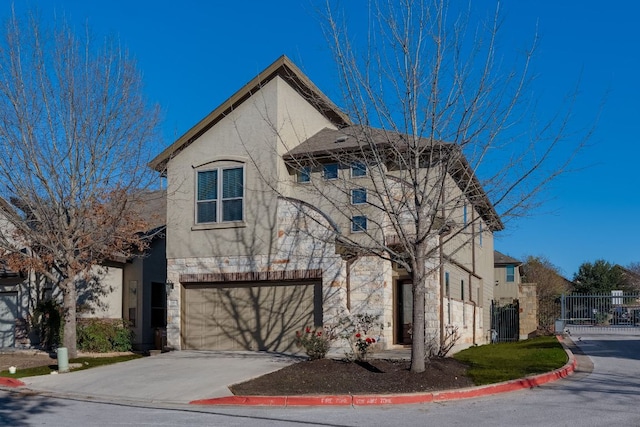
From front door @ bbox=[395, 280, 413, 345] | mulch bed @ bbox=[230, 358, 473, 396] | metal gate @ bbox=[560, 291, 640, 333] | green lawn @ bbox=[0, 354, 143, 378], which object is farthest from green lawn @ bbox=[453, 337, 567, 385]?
metal gate @ bbox=[560, 291, 640, 333]

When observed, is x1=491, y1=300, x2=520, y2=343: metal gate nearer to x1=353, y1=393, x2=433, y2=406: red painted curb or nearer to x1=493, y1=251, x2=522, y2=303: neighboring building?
x1=493, y1=251, x2=522, y2=303: neighboring building

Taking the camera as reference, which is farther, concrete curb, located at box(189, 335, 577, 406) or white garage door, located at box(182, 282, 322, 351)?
white garage door, located at box(182, 282, 322, 351)

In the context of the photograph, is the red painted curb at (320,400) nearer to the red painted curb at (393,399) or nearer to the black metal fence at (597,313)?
the red painted curb at (393,399)

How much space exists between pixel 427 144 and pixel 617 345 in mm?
11303

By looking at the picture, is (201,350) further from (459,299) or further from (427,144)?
(427,144)

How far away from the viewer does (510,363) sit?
16062 millimetres

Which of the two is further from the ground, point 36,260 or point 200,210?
point 200,210

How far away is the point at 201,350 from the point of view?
21.1 meters

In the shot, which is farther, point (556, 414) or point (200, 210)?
point (200, 210)

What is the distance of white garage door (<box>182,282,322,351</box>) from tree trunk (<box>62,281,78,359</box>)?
344cm

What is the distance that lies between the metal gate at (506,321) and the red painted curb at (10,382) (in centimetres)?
2274

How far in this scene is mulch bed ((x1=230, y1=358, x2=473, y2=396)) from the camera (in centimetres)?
1289

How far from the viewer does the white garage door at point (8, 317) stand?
23.8m

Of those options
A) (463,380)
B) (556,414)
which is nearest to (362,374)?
(463,380)
